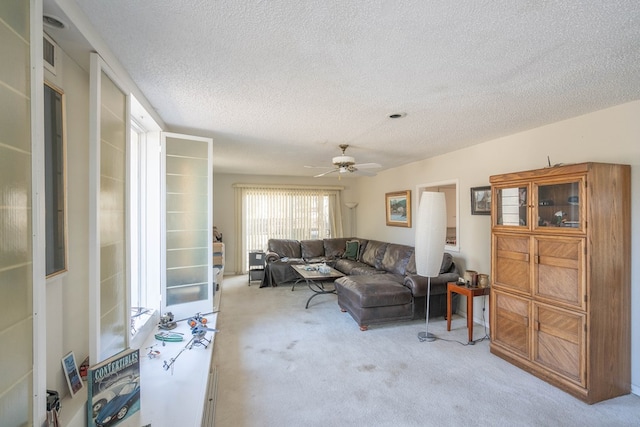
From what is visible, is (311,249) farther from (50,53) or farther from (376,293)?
(50,53)

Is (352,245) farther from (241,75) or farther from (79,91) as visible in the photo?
(79,91)

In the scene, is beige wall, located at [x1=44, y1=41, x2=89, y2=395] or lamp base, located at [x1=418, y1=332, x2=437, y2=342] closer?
beige wall, located at [x1=44, y1=41, x2=89, y2=395]

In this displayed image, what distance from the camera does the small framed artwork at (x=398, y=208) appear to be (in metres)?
5.30

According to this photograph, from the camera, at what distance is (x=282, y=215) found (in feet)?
23.4

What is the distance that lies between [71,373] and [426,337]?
3.17 metres

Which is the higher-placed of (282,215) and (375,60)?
(375,60)

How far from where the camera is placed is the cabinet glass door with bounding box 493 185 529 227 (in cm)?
274

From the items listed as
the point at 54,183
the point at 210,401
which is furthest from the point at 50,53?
the point at 210,401

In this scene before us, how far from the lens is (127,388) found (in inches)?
64.5

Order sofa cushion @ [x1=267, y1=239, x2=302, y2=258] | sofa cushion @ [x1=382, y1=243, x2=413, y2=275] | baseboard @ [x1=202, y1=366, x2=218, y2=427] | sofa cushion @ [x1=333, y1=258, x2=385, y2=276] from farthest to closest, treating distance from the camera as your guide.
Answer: sofa cushion @ [x1=267, y1=239, x2=302, y2=258], sofa cushion @ [x1=333, y1=258, x2=385, y2=276], sofa cushion @ [x1=382, y1=243, x2=413, y2=275], baseboard @ [x1=202, y1=366, x2=218, y2=427]

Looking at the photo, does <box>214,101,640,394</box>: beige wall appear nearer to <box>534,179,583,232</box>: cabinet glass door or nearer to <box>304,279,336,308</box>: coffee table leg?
<box>534,179,583,232</box>: cabinet glass door

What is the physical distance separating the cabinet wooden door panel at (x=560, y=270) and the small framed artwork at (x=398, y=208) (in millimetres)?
2741

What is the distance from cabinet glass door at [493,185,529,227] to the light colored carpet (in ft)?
4.57

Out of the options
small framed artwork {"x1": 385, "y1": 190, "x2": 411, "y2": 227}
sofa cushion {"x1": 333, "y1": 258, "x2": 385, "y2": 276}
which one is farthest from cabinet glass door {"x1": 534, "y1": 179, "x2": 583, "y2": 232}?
sofa cushion {"x1": 333, "y1": 258, "x2": 385, "y2": 276}
